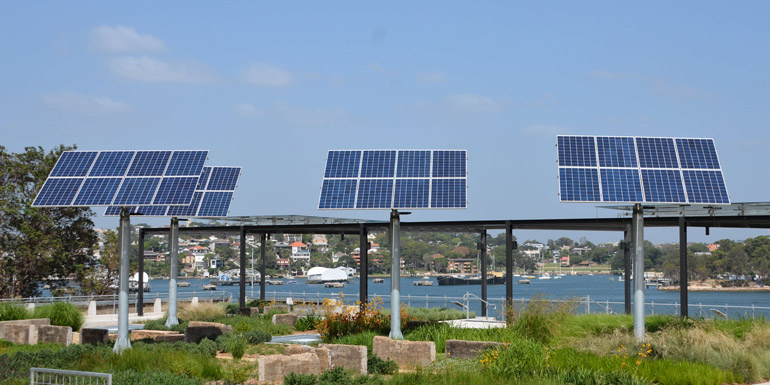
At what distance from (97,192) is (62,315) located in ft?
28.3

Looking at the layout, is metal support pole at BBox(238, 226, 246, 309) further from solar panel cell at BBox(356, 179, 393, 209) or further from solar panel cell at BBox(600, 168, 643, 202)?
solar panel cell at BBox(600, 168, 643, 202)

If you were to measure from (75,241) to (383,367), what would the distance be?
40064 mm

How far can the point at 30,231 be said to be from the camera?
166 ft

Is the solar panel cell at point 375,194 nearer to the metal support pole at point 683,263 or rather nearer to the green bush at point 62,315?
the metal support pole at point 683,263

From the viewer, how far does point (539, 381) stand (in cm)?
1555

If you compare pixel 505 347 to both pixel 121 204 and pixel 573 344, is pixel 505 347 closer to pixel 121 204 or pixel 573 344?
pixel 573 344

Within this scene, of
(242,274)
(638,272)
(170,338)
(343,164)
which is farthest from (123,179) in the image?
(638,272)

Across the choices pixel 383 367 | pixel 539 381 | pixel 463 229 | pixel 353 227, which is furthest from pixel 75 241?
pixel 539 381

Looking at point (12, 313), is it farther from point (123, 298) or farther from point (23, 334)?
point (123, 298)

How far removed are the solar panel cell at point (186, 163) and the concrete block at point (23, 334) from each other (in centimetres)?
698

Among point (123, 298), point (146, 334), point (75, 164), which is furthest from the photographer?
point (146, 334)

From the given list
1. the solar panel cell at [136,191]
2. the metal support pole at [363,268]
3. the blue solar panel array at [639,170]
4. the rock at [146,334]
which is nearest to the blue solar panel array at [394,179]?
→ the blue solar panel array at [639,170]

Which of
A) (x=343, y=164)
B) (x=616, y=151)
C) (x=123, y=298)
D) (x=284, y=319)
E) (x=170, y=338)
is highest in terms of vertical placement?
(x=616, y=151)

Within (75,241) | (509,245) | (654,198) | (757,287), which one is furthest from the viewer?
(757,287)
